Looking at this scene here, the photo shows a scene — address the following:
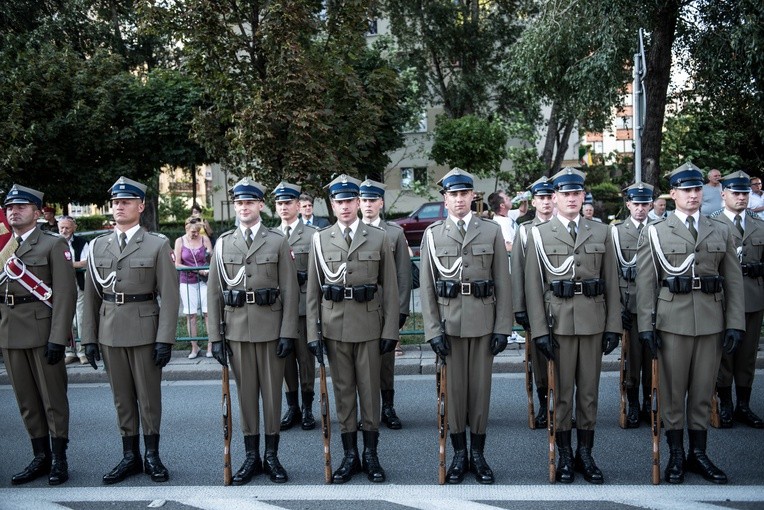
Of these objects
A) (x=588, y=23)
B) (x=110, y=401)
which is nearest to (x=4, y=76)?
(x=110, y=401)

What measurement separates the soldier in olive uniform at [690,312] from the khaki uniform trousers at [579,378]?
1.44ft

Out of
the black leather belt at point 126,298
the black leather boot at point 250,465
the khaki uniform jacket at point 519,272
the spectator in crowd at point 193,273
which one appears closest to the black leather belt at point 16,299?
the black leather belt at point 126,298

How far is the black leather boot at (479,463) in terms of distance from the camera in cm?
592

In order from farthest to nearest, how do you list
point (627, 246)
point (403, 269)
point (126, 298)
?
point (627, 246), point (403, 269), point (126, 298)

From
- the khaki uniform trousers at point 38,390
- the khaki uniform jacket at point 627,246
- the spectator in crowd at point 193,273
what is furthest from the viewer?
the spectator in crowd at point 193,273

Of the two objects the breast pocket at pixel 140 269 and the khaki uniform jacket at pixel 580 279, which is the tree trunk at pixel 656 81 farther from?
the breast pocket at pixel 140 269

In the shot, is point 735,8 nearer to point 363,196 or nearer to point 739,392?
point 739,392

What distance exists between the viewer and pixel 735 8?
14.3m

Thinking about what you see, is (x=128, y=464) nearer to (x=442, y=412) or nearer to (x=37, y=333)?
(x=37, y=333)

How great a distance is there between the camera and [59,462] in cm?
630

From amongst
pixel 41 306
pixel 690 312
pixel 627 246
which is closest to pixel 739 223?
pixel 627 246

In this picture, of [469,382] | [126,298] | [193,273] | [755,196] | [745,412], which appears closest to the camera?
[469,382]

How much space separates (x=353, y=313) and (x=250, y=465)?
1418 mm

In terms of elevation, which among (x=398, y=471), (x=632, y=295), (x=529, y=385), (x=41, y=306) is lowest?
(x=398, y=471)
